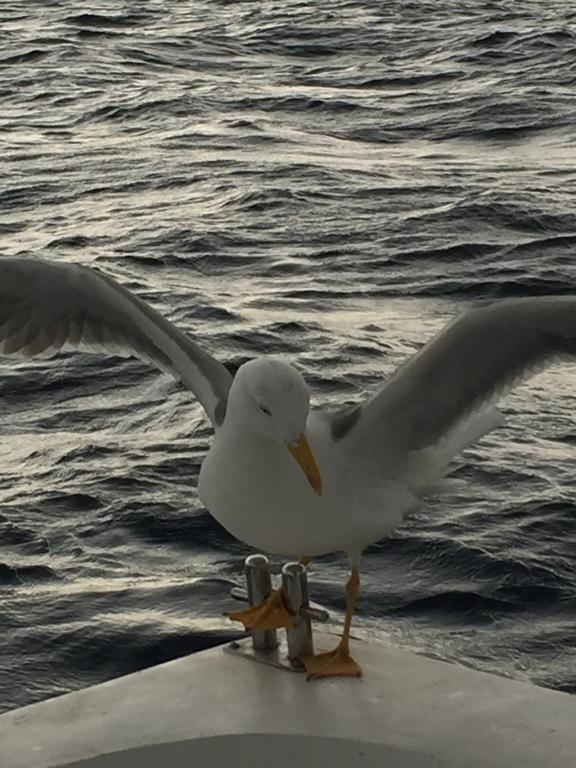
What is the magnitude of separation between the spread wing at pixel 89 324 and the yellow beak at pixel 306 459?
55 cm

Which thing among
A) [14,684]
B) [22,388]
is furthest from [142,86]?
[14,684]

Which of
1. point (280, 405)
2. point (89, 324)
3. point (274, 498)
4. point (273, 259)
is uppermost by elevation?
point (280, 405)

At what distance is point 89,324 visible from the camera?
5512 millimetres

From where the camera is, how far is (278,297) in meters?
10.6

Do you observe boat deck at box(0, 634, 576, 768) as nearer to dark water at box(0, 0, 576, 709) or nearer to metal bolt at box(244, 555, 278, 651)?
metal bolt at box(244, 555, 278, 651)

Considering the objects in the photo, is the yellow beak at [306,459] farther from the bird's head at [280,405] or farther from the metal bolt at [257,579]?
the metal bolt at [257,579]

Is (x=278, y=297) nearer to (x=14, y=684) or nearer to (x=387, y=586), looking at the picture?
(x=387, y=586)

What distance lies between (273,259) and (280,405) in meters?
6.96

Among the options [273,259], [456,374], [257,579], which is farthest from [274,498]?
[273,259]

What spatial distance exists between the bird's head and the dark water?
1980 mm

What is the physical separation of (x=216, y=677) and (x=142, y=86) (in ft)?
41.1

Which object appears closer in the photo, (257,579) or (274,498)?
(274,498)

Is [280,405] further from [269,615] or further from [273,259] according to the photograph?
[273,259]

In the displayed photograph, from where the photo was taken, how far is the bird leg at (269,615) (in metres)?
4.70
